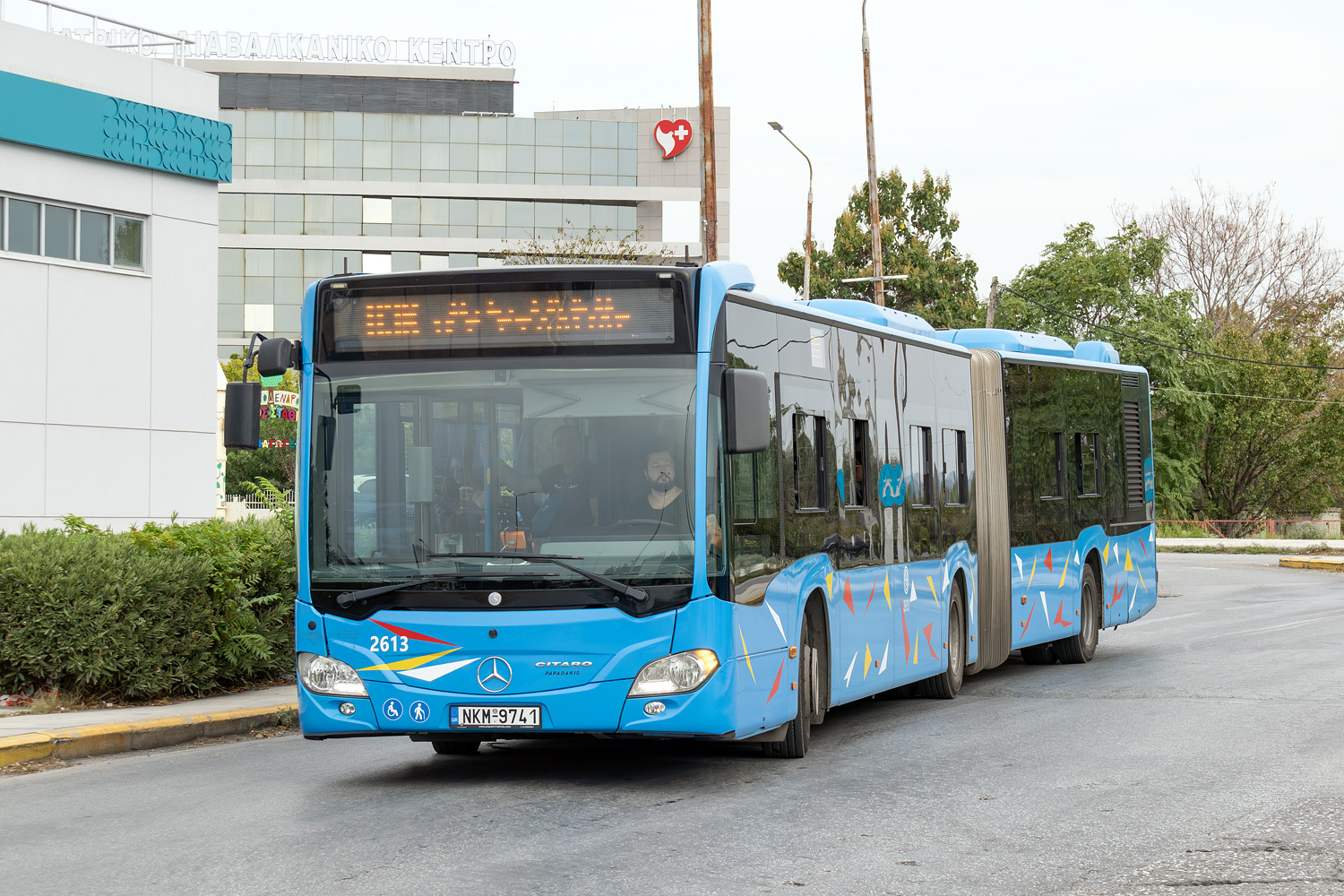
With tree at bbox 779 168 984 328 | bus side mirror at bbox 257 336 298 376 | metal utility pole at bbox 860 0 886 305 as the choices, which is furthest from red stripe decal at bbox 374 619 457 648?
tree at bbox 779 168 984 328

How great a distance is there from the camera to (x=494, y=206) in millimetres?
86500

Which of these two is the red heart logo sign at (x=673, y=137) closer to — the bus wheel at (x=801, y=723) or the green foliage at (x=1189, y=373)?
the green foliage at (x=1189, y=373)

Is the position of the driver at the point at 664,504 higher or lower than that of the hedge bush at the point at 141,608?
higher

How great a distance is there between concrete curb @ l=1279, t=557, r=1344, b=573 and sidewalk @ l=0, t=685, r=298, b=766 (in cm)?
3380

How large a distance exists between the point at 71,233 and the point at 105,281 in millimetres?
1025

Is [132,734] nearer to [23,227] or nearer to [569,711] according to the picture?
[569,711]

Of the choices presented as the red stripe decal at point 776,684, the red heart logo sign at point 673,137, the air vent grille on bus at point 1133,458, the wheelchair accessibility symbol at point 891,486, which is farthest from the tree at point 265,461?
the red stripe decal at point 776,684

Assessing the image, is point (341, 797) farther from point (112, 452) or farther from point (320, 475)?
point (112, 452)

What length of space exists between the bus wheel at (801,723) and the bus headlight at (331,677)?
2761 millimetres

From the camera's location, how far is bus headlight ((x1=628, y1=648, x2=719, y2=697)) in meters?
8.75

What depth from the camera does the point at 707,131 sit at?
922 inches

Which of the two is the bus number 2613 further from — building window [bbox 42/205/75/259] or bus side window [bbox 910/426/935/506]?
building window [bbox 42/205/75/259]

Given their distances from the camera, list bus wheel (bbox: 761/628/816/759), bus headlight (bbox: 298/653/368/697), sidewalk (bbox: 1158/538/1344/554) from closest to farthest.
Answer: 1. bus headlight (bbox: 298/653/368/697)
2. bus wheel (bbox: 761/628/816/759)
3. sidewalk (bbox: 1158/538/1344/554)

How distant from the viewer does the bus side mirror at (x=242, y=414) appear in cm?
909
